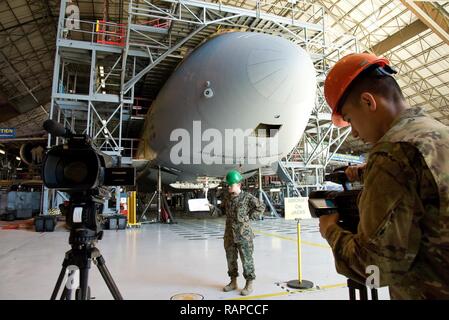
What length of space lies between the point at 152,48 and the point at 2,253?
7.84 m

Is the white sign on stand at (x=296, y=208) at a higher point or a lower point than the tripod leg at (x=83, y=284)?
higher

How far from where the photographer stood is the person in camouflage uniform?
331cm

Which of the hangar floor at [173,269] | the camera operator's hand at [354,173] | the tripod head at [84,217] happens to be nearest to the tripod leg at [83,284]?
the tripod head at [84,217]

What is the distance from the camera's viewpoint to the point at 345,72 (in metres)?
1.18

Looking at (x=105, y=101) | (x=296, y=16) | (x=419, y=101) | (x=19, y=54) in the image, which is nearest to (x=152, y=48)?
(x=105, y=101)

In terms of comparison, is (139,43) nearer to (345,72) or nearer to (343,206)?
(345,72)

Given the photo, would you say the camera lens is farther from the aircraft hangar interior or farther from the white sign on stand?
the white sign on stand

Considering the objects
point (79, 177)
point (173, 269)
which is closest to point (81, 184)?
point (79, 177)

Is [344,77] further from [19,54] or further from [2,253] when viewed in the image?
[19,54]

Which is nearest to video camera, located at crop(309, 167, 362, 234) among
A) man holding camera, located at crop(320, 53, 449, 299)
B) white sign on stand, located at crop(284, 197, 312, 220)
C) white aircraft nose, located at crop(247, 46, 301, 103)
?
man holding camera, located at crop(320, 53, 449, 299)

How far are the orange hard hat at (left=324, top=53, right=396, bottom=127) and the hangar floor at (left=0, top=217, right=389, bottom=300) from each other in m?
2.40

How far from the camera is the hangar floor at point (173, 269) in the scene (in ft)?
10.5

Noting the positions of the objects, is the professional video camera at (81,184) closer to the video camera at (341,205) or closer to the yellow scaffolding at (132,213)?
the video camera at (341,205)

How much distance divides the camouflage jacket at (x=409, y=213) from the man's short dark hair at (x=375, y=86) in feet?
0.69
